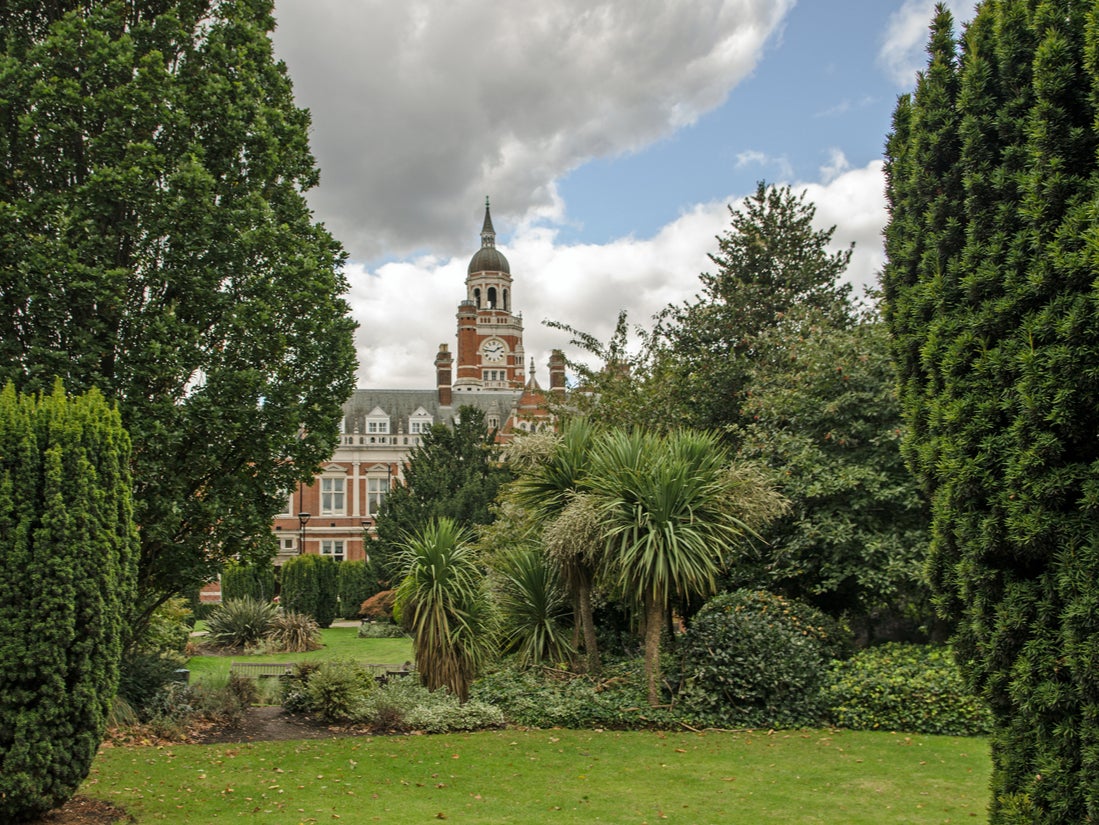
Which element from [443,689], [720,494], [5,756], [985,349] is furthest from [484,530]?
[985,349]

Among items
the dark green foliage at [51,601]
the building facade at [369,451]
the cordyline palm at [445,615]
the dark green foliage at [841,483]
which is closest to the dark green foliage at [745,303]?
the dark green foliage at [841,483]

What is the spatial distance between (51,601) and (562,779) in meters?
4.83

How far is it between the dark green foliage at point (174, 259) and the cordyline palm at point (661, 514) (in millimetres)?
4192

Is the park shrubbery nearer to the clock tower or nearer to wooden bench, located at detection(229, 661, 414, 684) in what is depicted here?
wooden bench, located at detection(229, 661, 414, 684)

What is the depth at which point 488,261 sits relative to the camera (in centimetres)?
9231

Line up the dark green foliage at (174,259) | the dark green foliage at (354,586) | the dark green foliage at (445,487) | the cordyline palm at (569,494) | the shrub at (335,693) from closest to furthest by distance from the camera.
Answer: the dark green foliage at (174,259), the shrub at (335,693), the cordyline palm at (569,494), the dark green foliage at (445,487), the dark green foliage at (354,586)

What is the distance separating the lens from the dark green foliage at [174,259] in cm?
1022

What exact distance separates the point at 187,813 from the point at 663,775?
4391mm

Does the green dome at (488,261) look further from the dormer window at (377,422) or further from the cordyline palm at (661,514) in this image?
the cordyline palm at (661,514)

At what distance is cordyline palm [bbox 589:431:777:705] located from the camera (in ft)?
35.8

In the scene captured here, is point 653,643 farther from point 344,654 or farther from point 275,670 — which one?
point 344,654

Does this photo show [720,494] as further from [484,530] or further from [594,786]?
[484,530]

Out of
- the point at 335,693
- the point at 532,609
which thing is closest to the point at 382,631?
the point at 532,609

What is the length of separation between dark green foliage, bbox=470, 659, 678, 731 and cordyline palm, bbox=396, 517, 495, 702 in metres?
0.56
